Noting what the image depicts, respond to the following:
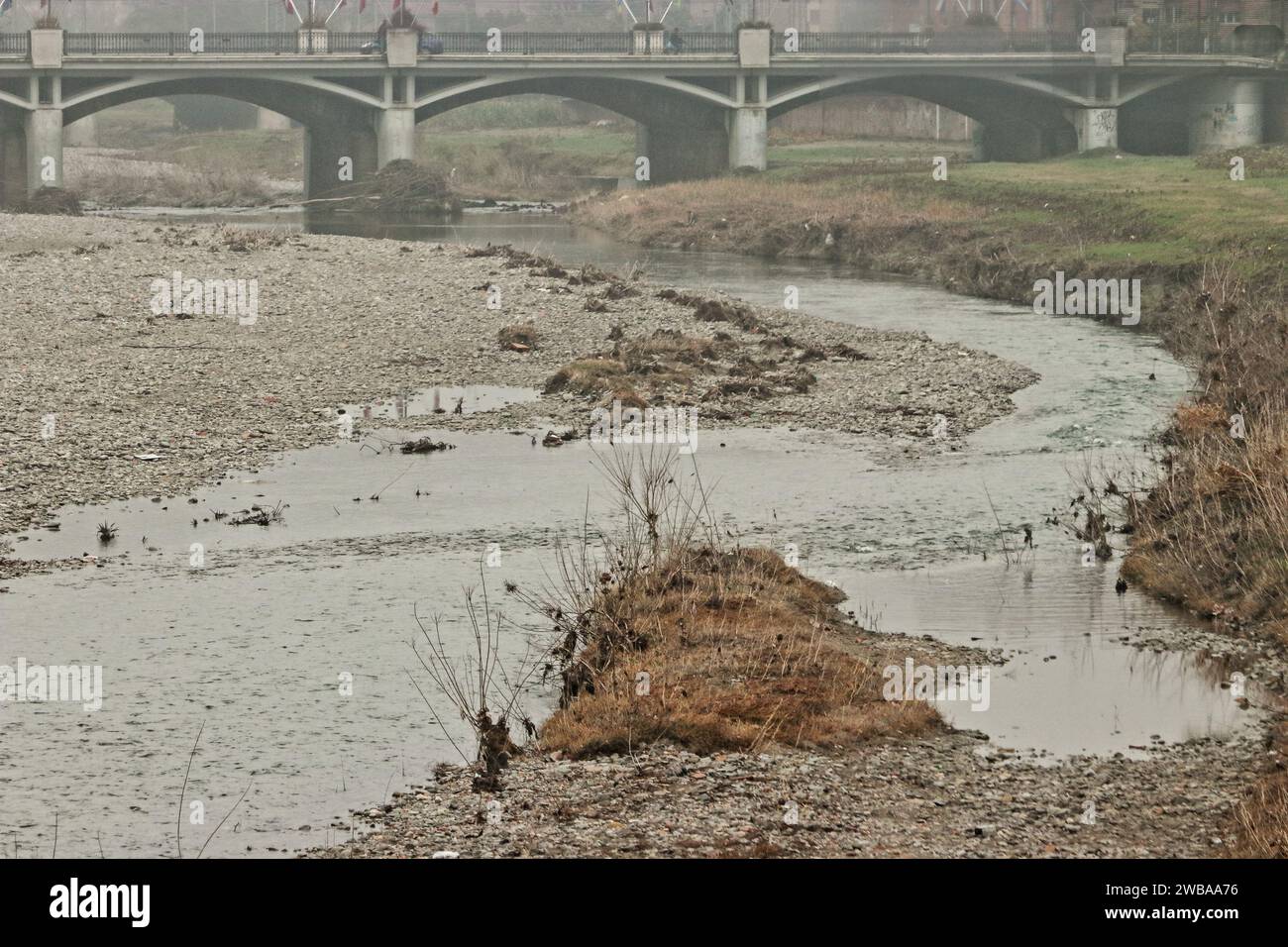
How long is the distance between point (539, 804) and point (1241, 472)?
1037 centimetres

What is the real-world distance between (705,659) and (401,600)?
4.19 metres

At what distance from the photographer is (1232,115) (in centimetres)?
8781

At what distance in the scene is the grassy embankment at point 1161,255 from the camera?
18.3m

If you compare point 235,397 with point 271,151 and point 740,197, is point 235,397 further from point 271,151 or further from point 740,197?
point 271,151

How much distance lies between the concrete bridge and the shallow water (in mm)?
55233

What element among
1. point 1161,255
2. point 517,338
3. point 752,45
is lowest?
point 517,338

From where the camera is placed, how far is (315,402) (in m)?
29.1

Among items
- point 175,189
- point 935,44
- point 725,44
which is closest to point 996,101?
point 935,44

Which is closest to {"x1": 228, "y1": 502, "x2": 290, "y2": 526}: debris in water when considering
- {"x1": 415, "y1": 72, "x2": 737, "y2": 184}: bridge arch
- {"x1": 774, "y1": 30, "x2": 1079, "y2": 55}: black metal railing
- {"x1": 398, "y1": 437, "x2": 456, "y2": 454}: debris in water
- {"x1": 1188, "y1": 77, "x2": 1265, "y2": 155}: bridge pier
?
{"x1": 398, "y1": 437, "x2": 456, "y2": 454}: debris in water

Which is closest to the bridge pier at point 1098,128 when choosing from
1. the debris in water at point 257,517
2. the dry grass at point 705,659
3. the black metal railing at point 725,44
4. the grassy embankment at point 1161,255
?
the black metal railing at point 725,44

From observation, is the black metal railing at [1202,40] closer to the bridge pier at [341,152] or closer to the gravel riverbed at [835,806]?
the bridge pier at [341,152]

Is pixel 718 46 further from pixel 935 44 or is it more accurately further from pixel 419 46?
pixel 419 46

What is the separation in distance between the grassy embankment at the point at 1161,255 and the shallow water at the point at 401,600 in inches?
42.3
